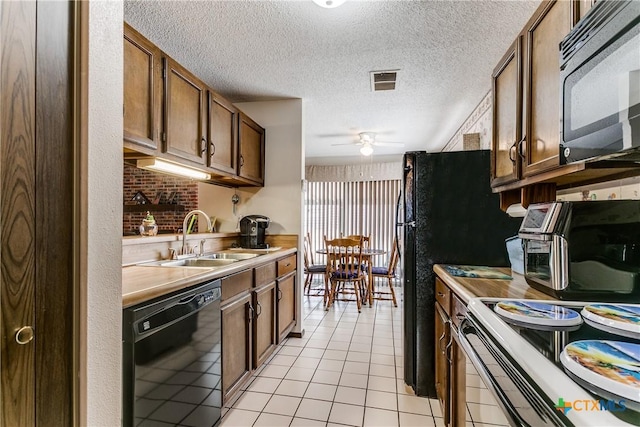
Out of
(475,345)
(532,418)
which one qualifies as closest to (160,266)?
(475,345)

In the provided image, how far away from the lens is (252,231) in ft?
10.1

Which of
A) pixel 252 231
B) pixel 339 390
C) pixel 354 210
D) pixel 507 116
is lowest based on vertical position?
pixel 339 390

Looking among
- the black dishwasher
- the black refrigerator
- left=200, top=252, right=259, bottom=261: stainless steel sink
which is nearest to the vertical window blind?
left=200, top=252, right=259, bottom=261: stainless steel sink

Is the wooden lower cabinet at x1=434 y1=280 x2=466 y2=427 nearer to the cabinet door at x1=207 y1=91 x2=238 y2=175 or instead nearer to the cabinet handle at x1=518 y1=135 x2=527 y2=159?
the cabinet handle at x1=518 y1=135 x2=527 y2=159

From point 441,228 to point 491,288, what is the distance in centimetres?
72

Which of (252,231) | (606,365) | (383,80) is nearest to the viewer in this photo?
(606,365)

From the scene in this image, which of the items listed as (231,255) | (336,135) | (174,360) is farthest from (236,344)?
(336,135)

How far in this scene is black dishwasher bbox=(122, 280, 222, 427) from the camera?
3.83 feet

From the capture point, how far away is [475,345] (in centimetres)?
104

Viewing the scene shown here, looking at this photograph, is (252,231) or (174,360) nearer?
(174,360)

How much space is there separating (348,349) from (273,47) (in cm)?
258

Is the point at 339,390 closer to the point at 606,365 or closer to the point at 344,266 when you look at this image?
the point at 606,365

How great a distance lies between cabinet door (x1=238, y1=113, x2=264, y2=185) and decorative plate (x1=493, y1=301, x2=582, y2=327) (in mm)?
2312

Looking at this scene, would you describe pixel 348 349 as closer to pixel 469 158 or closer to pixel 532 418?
pixel 469 158
